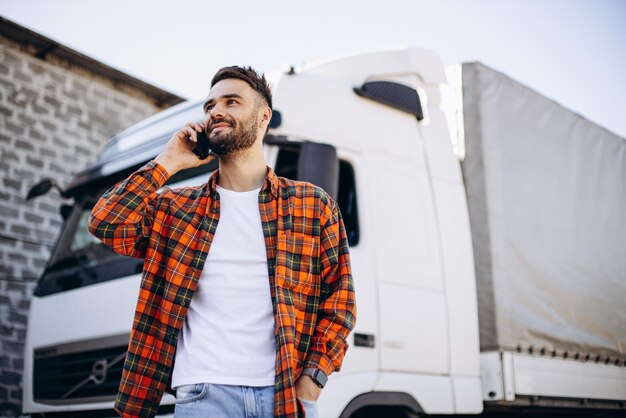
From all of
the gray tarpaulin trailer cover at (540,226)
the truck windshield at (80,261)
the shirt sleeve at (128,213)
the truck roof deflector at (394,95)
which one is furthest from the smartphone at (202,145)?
the gray tarpaulin trailer cover at (540,226)

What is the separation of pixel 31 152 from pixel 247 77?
5.87 m

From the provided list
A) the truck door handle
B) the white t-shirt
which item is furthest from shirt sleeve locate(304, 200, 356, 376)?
the truck door handle

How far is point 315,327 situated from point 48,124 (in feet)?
21.2

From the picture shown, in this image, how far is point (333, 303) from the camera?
2.11 metres

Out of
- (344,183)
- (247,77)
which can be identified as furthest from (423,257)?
(247,77)

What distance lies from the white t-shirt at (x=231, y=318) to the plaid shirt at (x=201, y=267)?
1.4 inches

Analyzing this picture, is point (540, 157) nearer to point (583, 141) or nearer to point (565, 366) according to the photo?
point (583, 141)

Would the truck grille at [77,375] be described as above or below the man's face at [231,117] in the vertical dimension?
below

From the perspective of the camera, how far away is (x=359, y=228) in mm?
3545

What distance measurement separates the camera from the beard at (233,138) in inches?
84.1

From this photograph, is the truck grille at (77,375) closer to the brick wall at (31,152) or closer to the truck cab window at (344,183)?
the truck cab window at (344,183)

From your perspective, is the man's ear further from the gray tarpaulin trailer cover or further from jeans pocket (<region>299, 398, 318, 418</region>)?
the gray tarpaulin trailer cover

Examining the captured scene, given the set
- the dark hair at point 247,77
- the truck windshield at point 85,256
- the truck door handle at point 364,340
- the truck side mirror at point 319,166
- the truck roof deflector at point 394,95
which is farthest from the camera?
the truck roof deflector at point 394,95

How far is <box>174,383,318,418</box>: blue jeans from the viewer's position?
182cm
